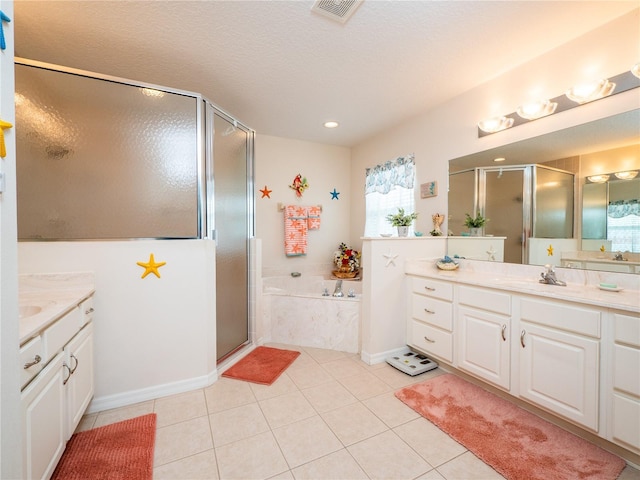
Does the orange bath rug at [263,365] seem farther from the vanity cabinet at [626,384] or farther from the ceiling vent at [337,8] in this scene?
the ceiling vent at [337,8]

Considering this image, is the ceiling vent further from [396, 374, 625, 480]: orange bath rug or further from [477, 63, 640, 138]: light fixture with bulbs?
[396, 374, 625, 480]: orange bath rug

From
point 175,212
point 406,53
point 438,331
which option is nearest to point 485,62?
point 406,53

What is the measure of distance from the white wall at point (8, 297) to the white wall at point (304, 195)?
9.25ft

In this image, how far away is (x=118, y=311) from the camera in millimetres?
1801

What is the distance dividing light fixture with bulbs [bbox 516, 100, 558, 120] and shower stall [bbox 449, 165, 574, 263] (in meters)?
0.37

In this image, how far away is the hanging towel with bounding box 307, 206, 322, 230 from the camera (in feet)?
12.7

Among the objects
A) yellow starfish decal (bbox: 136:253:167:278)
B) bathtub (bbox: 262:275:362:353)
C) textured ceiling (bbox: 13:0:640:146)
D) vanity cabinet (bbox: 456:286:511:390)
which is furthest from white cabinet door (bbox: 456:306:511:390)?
yellow starfish decal (bbox: 136:253:167:278)

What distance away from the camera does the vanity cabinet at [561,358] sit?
140 cm

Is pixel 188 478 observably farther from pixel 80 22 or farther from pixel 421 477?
pixel 80 22

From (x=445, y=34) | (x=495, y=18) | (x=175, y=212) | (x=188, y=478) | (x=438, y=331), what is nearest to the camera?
(x=188, y=478)

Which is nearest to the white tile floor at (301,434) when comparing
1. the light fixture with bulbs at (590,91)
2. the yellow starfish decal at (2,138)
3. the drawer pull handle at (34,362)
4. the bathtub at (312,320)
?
the bathtub at (312,320)

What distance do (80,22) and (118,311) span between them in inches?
72.3

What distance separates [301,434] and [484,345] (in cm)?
136

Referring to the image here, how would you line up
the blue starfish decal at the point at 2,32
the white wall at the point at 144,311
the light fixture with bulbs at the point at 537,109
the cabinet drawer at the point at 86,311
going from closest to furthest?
the blue starfish decal at the point at 2,32 → the cabinet drawer at the point at 86,311 → the white wall at the point at 144,311 → the light fixture with bulbs at the point at 537,109
